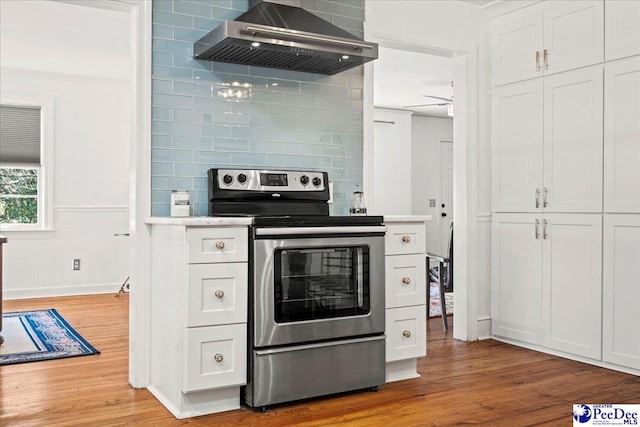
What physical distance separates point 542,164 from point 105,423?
9.70 feet

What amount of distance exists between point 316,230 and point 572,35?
2124mm

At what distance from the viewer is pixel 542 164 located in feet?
12.8

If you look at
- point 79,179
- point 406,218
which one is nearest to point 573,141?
point 406,218

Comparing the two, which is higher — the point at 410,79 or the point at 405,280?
the point at 410,79

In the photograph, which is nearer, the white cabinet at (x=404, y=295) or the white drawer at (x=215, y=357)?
the white drawer at (x=215, y=357)

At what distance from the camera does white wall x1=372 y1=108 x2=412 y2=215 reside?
360 inches

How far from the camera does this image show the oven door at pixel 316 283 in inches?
109

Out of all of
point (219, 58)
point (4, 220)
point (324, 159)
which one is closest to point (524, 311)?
point (324, 159)

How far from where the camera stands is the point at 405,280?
3.25m

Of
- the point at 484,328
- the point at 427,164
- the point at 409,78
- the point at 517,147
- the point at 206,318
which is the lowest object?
the point at 484,328

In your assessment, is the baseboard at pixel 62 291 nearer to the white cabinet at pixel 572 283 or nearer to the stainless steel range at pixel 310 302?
the stainless steel range at pixel 310 302

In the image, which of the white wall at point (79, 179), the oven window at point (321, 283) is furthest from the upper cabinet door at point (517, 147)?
the white wall at point (79, 179)

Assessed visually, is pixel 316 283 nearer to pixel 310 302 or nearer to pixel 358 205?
pixel 310 302

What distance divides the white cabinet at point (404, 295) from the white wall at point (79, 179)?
13.0 ft
